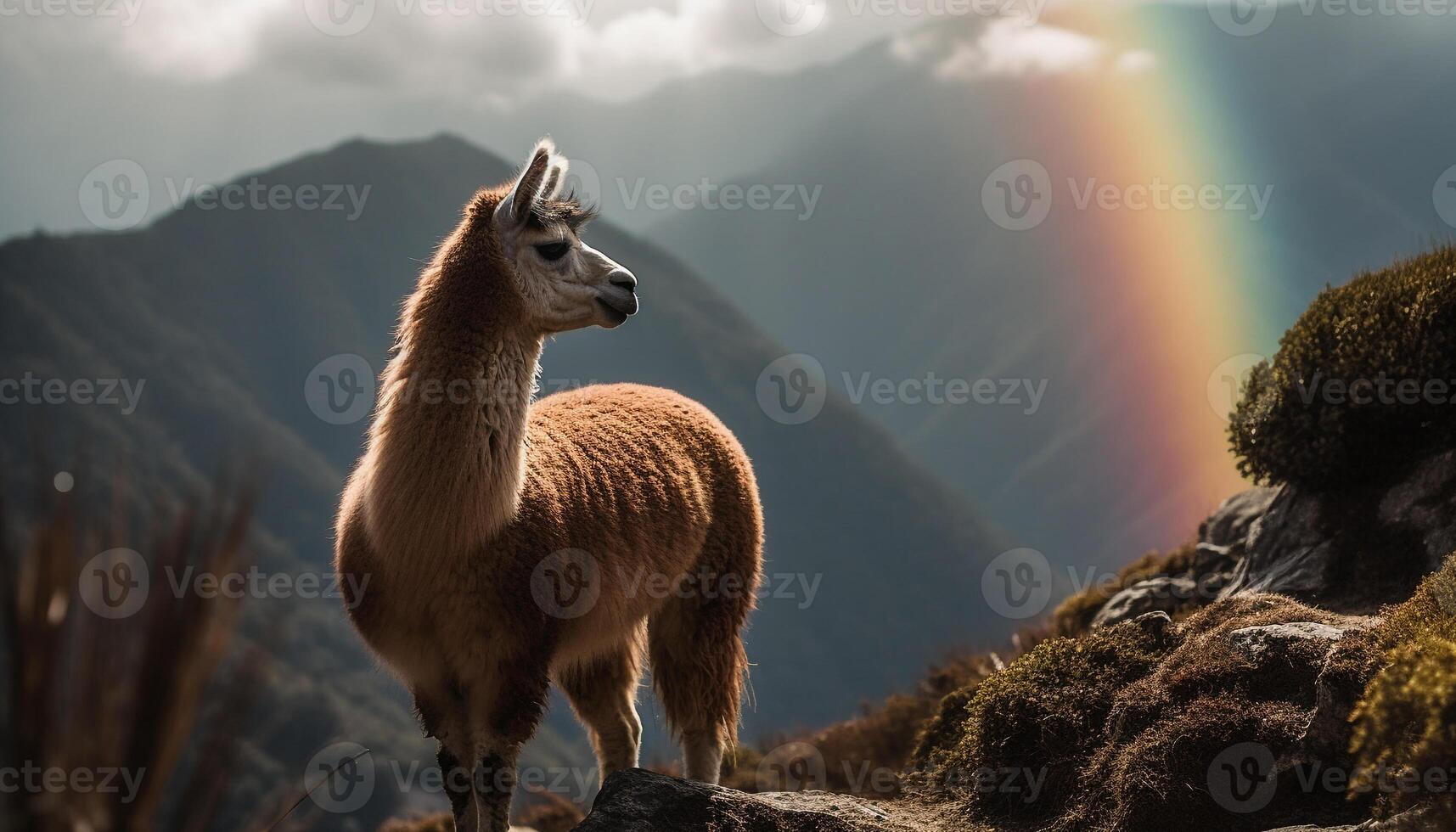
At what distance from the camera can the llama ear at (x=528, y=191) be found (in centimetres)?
491

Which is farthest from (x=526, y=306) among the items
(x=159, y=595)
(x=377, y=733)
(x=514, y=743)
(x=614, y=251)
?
(x=614, y=251)

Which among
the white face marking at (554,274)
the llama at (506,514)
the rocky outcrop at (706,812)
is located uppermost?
the white face marking at (554,274)

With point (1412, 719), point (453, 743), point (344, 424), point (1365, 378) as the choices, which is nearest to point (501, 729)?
point (453, 743)

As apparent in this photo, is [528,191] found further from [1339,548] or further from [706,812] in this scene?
[1339,548]

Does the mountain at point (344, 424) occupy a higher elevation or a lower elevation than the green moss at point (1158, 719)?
higher

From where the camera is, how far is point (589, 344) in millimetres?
178250

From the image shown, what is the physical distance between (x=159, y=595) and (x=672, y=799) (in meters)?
3.51

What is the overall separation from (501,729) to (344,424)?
165350mm

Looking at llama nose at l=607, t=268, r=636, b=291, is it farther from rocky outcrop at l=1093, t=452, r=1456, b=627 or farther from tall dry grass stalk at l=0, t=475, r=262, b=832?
rocky outcrop at l=1093, t=452, r=1456, b=627

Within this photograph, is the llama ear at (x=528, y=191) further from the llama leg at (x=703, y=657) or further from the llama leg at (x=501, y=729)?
the llama leg at (x=703, y=657)

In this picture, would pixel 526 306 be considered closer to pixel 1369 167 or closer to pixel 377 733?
pixel 377 733

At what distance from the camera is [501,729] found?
4441mm

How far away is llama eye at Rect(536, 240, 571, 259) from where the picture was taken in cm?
497

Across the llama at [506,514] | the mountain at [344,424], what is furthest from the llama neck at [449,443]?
the mountain at [344,424]
